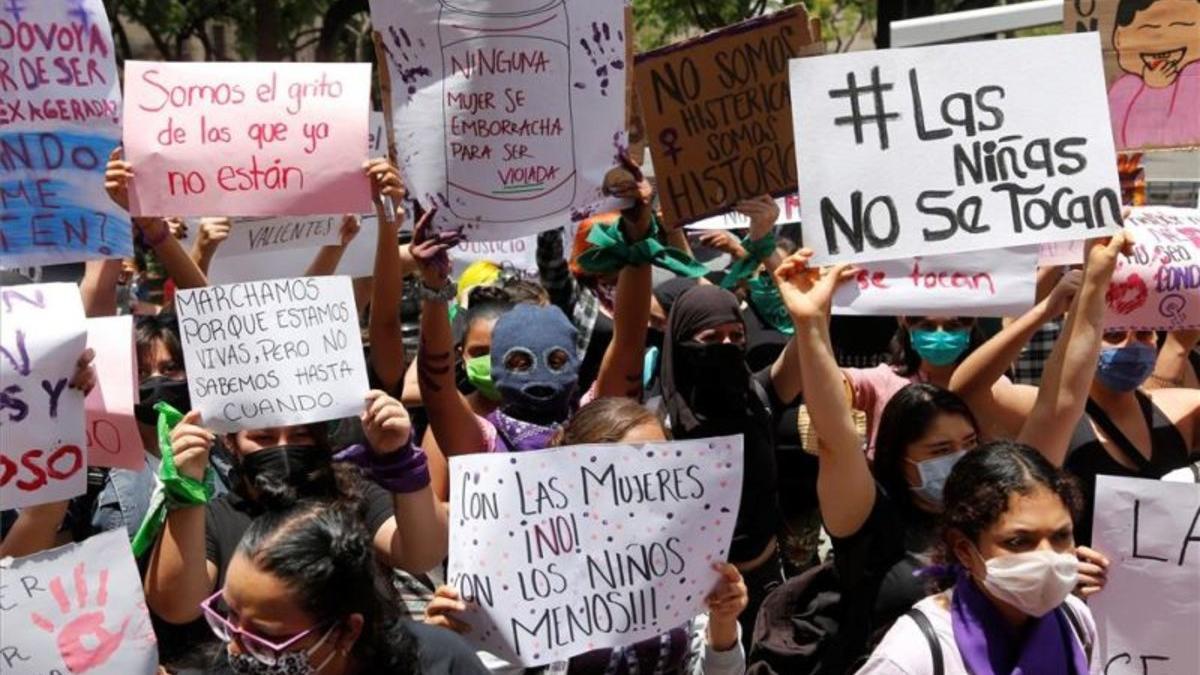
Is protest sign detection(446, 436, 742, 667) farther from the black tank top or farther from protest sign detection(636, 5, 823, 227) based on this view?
protest sign detection(636, 5, 823, 227)

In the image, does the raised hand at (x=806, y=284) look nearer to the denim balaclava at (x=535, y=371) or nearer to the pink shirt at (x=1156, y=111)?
the denim balaclava at (x=535, y=371)

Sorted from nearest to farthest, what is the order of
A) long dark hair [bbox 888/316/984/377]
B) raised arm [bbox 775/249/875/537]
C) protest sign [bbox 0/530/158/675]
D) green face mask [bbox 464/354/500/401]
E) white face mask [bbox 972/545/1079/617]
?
protest sign [bbox 0/530/158/675] < white face mask [bbox 972/545/1079/617] < raised arm [bbox 775/249/875/537] < green face mask [bbox 464/354/500/401] < long dark hair [bbox 888/316/984/377]

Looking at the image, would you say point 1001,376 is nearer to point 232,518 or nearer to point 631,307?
point 631,307

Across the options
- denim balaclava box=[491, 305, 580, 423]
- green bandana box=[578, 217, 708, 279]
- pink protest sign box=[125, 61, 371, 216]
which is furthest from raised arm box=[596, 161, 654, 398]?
pink protest sign box=[125, 61, 371, 216]

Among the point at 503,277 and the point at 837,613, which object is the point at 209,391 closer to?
the point at 837,613

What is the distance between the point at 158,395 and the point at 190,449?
48.0 inches

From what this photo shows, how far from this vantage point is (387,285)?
4590 mm

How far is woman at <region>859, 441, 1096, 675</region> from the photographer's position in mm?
3102

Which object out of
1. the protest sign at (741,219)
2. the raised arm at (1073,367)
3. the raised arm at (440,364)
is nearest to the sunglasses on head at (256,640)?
the raised arm at (440,364)

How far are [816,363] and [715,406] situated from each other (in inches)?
42.0

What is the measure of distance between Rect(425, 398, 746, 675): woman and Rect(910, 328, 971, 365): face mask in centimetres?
164

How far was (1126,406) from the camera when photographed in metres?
4.62

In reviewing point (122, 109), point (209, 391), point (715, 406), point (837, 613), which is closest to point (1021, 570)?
point (837, 613)

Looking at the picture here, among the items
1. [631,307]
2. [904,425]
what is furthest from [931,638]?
Answer: [631,307]
